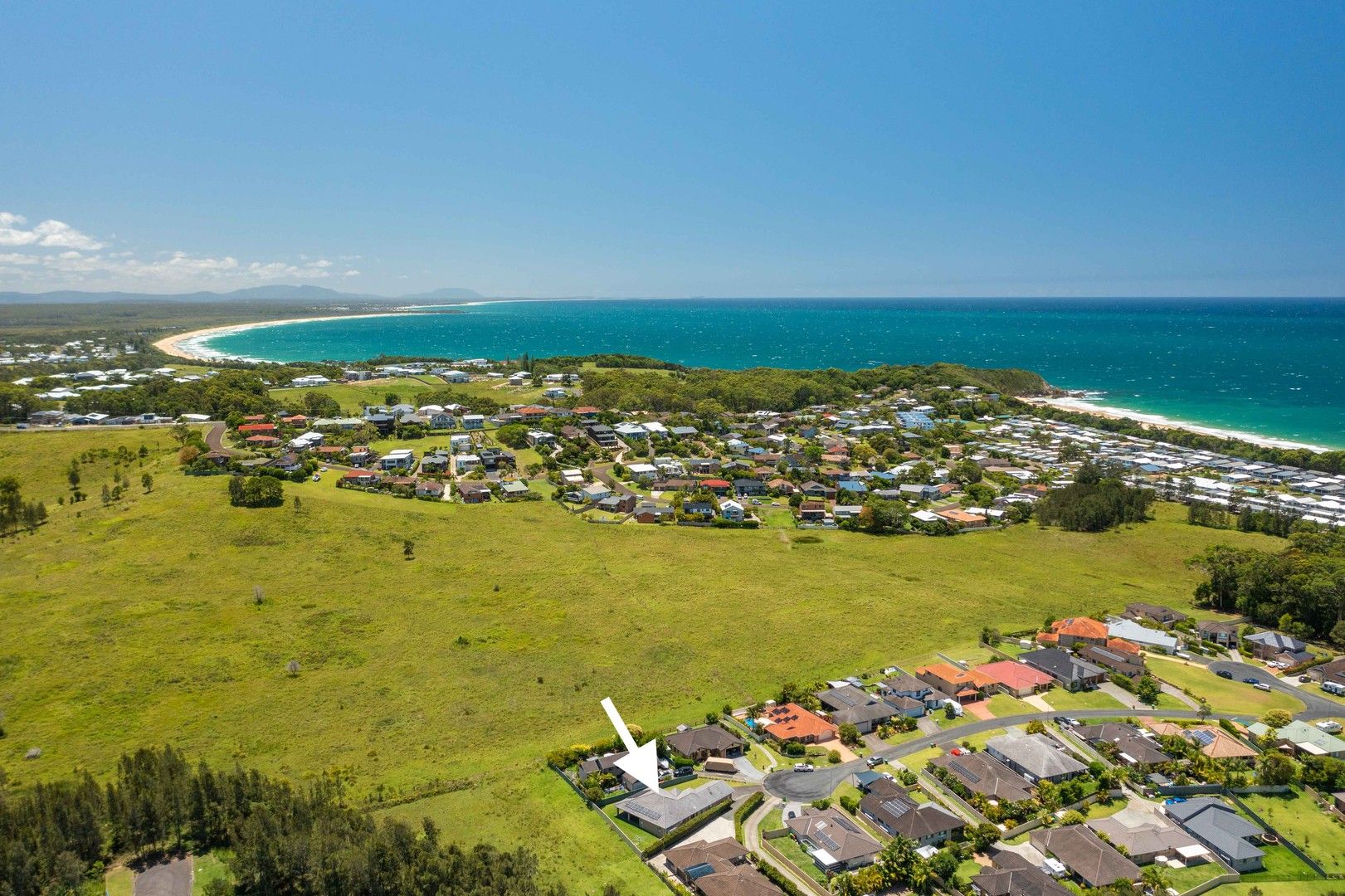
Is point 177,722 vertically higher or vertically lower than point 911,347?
lower

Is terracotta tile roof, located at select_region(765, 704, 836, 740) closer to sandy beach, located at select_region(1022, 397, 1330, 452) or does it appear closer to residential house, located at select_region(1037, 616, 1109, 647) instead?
residential house, located at select_region(1037, 616, 1109, 647)

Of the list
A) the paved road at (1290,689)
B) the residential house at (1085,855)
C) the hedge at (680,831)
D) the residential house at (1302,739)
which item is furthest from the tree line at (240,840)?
the paved road at (1290,689)

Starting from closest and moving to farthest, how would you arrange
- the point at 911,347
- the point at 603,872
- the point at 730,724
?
1. the point at 603,872
2. the point at 730,724
3. the point at 911,347

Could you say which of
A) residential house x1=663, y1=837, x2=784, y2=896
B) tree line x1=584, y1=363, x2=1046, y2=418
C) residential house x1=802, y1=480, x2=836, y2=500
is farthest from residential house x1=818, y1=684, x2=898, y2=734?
tree line x1=584, y1=363, x2=1046, y2=418

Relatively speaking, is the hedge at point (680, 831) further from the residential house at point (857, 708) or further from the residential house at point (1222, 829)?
the residential house at point (1222, 829)

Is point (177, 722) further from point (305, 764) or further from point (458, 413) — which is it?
point (458, 413)

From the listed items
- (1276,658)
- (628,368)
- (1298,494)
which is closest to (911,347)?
(628,368)

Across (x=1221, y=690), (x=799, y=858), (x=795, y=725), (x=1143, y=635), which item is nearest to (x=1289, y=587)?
(x=1143, y=635)
